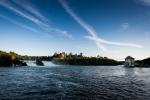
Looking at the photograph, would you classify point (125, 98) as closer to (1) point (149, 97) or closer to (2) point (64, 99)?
(1) point (149, 97)

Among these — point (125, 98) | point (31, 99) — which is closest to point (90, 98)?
point (125, 98)

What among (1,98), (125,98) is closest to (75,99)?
(125,98)

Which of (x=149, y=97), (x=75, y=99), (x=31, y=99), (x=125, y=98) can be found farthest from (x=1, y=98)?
(x=149, y=97)

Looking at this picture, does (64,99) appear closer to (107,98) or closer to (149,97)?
(107,98)

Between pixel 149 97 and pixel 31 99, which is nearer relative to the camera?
pixel 31 99

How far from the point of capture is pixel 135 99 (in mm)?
44781

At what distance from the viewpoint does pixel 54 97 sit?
151 ft

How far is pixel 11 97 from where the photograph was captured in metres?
45.1

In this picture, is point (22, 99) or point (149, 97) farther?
point (149, 97)

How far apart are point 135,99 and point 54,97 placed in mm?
17173

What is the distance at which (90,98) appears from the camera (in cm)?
4609

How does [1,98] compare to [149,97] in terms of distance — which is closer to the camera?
[1,98]

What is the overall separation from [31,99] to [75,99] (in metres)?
9.09

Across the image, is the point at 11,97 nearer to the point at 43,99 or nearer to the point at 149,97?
the point at 43,99
